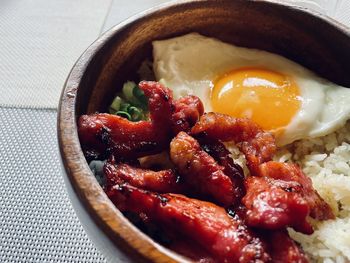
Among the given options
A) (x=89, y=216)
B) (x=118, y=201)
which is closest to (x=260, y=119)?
(x=118, y=201)

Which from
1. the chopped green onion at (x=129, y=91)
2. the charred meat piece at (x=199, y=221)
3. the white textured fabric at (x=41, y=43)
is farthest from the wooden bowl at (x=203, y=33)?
the white textured fabric at (x=41, y=43)

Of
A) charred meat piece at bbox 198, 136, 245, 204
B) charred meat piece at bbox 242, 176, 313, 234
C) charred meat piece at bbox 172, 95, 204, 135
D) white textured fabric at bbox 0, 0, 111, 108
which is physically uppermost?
charred meat piece at bbox 242, 176, 313, 234

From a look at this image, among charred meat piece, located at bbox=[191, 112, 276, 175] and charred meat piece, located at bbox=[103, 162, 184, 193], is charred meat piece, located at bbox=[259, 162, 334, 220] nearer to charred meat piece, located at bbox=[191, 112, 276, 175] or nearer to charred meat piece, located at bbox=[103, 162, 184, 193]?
charred meat piece, located at bbox=[191, 112, 276, 175]

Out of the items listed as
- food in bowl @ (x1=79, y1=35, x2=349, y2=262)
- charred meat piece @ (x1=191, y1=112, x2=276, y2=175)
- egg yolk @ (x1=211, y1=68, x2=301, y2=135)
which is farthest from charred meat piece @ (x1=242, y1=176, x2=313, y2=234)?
egg yolk @ (x1=211, y1=68, x2=301, y2=135)

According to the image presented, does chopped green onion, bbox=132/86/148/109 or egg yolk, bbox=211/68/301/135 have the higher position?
egg yolk, bbox=211/68/301/135

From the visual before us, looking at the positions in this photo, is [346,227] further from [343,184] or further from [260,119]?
[260,119]

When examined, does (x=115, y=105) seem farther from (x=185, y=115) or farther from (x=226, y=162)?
(x=226, y=162)

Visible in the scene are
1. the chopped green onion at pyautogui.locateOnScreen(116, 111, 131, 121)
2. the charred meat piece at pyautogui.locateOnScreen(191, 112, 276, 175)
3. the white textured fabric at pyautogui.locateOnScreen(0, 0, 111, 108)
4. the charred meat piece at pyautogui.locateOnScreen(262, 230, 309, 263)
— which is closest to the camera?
the charred meat piece at pyautogui.locateOnScreen(262, 230, 309, 263)
